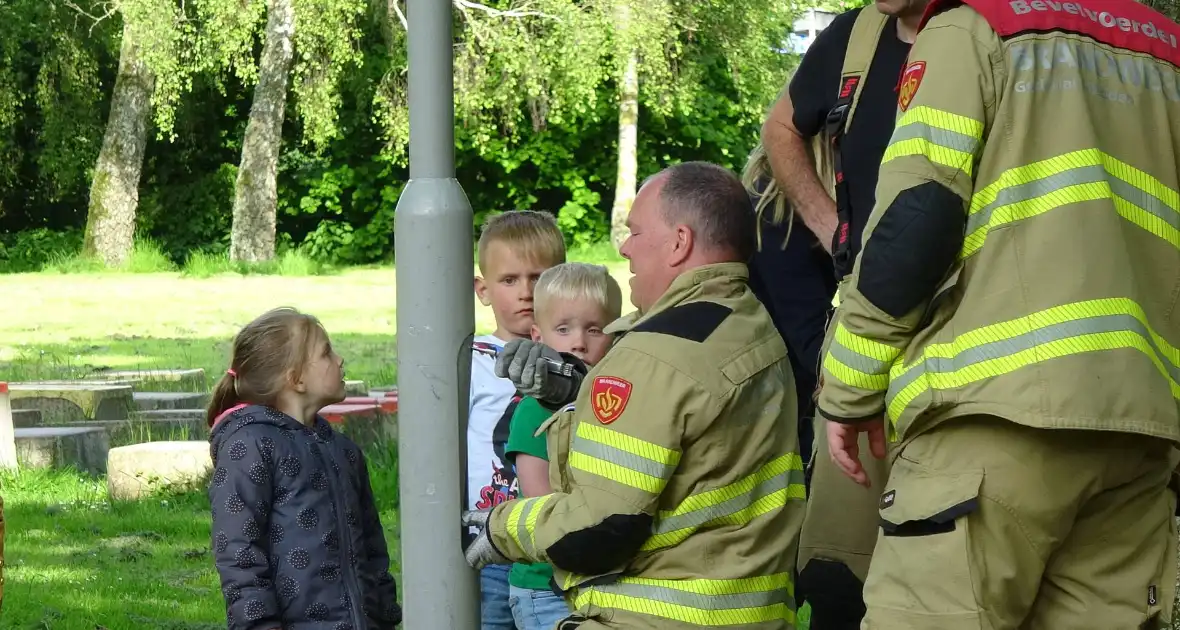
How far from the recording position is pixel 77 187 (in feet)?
97.7

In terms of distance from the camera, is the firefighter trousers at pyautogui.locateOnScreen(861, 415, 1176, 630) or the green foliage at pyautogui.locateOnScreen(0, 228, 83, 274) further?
the green foliage at pyautogui.locateOnScreen(0, 228, 83, 274)

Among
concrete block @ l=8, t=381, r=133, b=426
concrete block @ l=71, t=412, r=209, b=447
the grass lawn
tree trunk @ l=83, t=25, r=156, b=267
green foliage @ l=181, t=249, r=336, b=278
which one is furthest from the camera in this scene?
tree trunk @ l=83, t=25, r=156, b=267

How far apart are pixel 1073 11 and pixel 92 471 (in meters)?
7.05

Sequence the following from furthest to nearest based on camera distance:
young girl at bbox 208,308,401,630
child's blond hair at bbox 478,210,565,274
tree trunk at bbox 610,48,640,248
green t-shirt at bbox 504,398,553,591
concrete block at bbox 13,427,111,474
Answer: tree trunk at bbox 610,48,640,248
concrete block at bbox 13,427,111,474
child's blond hair at bbox 478,210,565,274
young girl at bbox 208,308,401,630
green t-shirt at bbox 504,398,553,591

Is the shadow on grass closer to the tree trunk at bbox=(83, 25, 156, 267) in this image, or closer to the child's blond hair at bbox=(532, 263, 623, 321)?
the child's blond hair at bbox=(532, 263, 623, 321)

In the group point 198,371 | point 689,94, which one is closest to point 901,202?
point 198,371

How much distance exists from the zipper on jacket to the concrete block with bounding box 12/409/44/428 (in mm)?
5885

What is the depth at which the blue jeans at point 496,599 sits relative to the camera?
3.95 m

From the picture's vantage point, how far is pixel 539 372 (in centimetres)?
287

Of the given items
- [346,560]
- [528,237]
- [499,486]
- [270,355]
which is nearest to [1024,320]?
[499,486]

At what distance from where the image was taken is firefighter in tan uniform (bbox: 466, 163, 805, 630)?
2691mm

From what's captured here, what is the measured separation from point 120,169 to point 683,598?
25729 mm

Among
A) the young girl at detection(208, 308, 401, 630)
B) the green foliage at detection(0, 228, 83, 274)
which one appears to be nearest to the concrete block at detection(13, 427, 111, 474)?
the young girl at detection(208, 308, 401, 630)

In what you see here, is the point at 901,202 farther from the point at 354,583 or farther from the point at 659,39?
the point at 659,39
